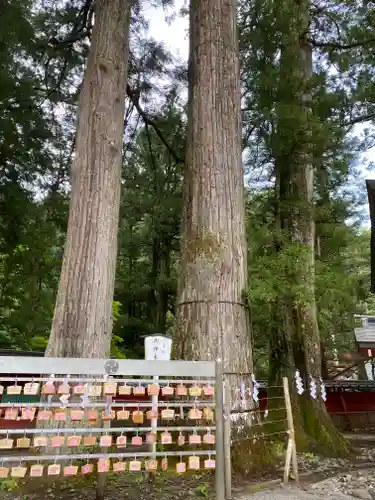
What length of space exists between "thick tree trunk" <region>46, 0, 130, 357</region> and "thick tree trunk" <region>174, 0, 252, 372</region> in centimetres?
86

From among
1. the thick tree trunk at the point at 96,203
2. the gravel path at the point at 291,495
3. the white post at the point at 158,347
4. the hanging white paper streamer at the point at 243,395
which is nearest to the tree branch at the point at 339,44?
the thick tree trunk at the point at 96,203

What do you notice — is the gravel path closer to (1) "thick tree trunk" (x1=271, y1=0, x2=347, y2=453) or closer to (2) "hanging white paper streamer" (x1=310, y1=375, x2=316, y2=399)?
(1) "thick tree trunk" (x1=271, y1=0, x2=347, y2=453)

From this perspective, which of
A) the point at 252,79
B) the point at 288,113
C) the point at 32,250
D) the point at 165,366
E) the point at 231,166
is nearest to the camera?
the point at 165,366

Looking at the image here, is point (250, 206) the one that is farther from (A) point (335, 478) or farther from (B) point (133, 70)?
(A) point (335, 478)

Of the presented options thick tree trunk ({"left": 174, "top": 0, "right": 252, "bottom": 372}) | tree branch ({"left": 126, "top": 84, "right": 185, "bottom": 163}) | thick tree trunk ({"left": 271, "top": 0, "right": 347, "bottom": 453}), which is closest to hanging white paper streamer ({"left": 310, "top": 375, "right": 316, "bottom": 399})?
thick tree trunk ({"left": 271, "top": 0, "right": 347, "bottom": 453})

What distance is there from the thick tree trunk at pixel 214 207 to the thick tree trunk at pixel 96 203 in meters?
0.86

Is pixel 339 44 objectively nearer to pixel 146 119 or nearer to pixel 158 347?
pixel 146 119

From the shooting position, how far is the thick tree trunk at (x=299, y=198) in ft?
20.6

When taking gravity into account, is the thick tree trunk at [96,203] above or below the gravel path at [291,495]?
above

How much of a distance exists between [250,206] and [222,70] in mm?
2989

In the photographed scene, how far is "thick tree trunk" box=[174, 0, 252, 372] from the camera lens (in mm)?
4398

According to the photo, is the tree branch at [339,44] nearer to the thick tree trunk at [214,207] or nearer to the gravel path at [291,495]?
the thick tree trunk at [214,207]

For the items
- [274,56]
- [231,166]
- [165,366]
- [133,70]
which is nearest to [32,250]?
[133,70]

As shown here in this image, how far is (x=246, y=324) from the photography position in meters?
4.56
